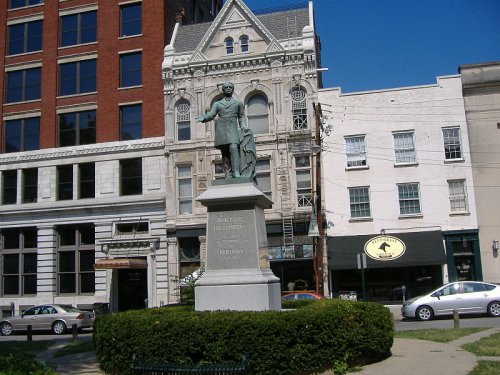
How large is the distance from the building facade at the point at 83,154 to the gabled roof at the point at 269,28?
1129 millimetres

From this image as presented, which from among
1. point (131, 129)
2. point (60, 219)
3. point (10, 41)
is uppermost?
point (10, 41)

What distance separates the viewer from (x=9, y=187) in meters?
35.5

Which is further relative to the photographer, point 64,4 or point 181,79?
point 64,4

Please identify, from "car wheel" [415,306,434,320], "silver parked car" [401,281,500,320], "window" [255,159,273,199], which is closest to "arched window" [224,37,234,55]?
"window" [255,159,273,199]

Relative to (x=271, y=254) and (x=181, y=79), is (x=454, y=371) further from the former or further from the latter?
(x=181, y=79)

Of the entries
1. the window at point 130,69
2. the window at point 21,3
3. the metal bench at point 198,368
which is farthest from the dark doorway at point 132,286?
the metal bench at point 198,368

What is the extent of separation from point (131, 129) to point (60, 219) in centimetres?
692

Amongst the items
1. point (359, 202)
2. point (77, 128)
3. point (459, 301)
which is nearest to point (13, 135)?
point (77, 128)

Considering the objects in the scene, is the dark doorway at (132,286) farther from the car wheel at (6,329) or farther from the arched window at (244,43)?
the arched window at (244,43)

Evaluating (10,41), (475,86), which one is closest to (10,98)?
(10,41)

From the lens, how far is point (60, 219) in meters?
33.7

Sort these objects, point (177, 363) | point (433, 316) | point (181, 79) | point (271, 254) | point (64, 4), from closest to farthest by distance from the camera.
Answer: point (177, 363), point (433, 316), point (271, 254), point (181, 79), point (64, 4)

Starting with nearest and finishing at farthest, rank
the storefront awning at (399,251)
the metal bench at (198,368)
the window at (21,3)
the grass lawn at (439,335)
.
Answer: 1. the metal bench at (198,368)
2. the grass lawn at (439,335)
3. the storefront awning at (399,251)
4. the window at (21,3)

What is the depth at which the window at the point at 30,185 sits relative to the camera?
115 feet
